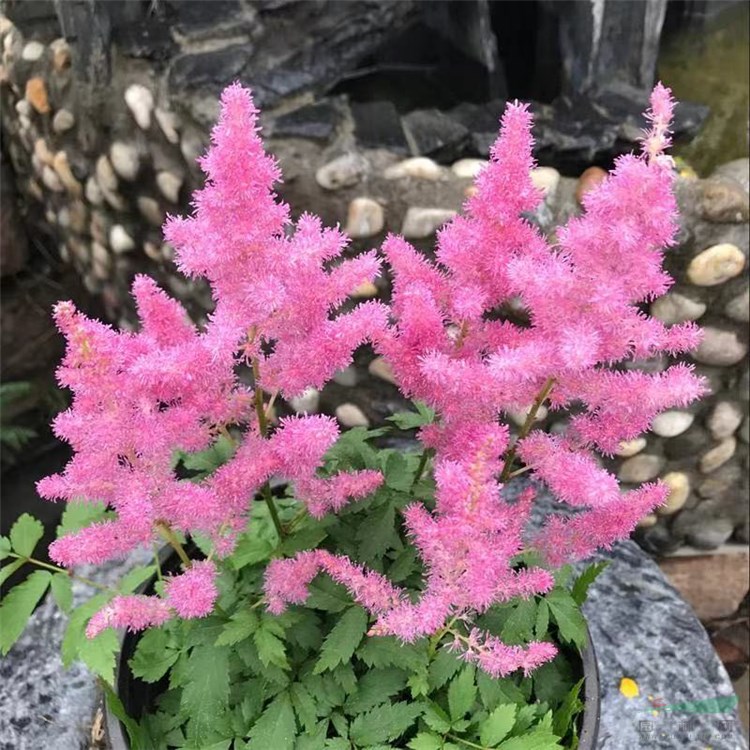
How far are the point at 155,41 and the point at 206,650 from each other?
3.35ft

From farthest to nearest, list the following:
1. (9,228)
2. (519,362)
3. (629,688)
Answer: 1. (9,228)
2. (629,688)
3. (519,362)

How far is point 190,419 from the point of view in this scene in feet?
1.81

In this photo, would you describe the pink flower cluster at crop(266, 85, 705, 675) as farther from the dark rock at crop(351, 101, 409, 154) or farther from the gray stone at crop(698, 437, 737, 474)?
the gray stone at crop(698, 437, 737, 474)

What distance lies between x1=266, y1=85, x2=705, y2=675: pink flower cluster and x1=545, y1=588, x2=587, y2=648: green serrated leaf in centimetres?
8

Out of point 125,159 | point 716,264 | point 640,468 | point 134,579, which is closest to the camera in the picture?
point 134,579

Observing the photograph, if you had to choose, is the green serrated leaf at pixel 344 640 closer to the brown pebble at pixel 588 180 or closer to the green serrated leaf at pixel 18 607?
the green serrated leaf at pixel 18 607

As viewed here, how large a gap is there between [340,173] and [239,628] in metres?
0.66

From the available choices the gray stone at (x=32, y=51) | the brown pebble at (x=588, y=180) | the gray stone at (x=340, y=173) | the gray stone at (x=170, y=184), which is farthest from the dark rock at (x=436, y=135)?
the gray stone at (x=32, y=51)

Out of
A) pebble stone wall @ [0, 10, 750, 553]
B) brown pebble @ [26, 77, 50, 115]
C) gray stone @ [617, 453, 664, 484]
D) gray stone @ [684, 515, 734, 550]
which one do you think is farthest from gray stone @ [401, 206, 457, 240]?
brown pebble @ [26, 77, 50, 115]

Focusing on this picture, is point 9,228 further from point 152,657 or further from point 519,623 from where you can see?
point 519,623

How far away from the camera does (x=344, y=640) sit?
2.18 ft

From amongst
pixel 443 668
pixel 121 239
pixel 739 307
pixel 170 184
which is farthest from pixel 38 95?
pixel 443 668

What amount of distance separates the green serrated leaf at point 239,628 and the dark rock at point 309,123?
716 millimetres

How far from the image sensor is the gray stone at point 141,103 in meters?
1.34
